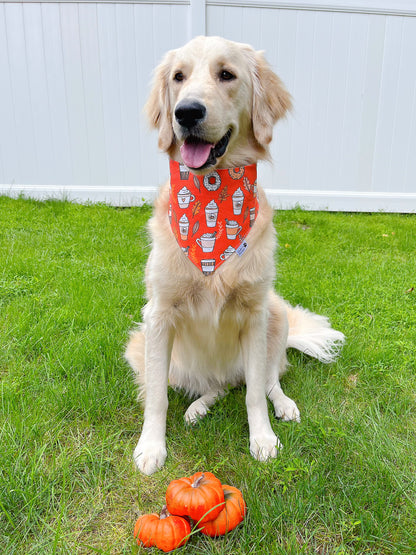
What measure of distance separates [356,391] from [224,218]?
1.12m

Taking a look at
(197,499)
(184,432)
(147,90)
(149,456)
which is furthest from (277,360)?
(147,90)

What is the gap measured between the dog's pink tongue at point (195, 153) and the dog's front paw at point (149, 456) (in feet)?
3.75

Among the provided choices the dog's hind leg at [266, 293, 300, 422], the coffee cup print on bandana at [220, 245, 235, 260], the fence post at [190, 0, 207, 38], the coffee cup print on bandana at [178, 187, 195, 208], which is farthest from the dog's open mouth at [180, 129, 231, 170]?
the fence post at [190, 0, 207, 38]

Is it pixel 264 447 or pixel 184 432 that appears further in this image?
pixel 184 432

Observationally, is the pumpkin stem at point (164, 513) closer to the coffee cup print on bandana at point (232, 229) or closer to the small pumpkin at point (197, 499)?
the small pumpkin at point (197, 499)

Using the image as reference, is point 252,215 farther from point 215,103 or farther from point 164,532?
point 164,532

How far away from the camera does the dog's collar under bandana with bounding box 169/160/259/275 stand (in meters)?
1.89

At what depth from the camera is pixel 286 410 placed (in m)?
2.11

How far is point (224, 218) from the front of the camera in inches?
75.9

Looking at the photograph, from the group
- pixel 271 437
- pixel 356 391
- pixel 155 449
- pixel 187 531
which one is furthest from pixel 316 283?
pixel 187 531

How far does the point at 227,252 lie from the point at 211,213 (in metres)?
0.19

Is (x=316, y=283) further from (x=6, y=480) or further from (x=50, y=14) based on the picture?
(x=50, y=14)

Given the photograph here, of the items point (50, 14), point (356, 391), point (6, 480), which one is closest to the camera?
point (6, 480)

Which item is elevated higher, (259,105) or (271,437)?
(259,105)
